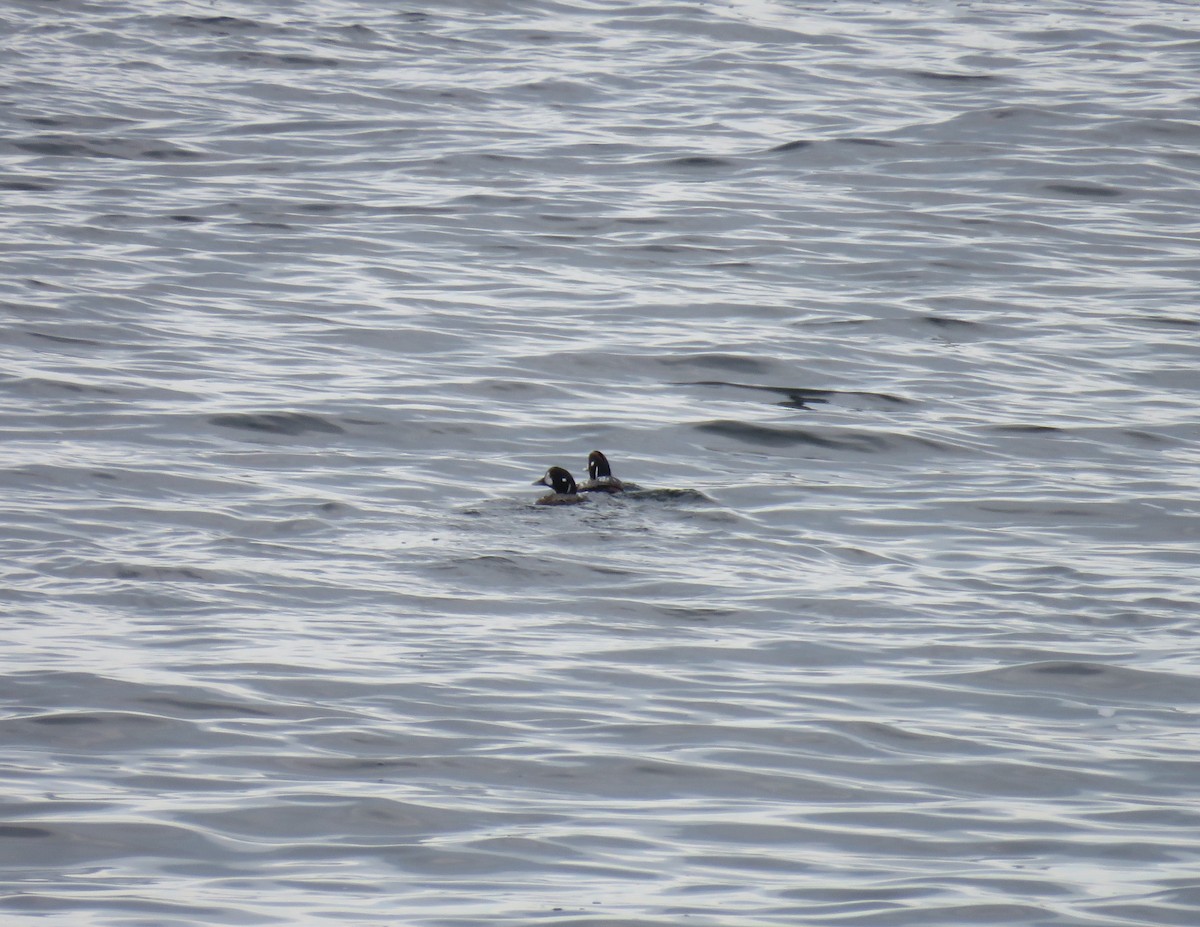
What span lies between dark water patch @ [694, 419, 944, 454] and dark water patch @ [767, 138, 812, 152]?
33.5 feet

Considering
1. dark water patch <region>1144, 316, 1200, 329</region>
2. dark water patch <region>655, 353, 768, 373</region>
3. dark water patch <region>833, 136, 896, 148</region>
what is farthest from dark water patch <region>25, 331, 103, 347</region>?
dark water patch <region>833, 136, 896, 148</region>

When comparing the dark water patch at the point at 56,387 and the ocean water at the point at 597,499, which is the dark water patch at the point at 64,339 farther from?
the dark water patch at the point at 56,387

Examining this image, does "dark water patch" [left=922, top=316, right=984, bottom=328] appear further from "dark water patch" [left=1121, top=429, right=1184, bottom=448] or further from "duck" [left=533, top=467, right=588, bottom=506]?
"duck" [left=533, top=467, right=588, bottom=506]

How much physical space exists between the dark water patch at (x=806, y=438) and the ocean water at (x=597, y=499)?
5cm

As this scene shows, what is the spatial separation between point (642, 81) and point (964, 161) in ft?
19.6

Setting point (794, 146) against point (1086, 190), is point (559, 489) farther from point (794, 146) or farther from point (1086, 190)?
point (794, 146)

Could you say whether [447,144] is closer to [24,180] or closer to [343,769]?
[24,180]

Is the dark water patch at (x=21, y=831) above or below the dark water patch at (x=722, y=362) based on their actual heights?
above

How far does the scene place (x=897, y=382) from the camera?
15.6 metres

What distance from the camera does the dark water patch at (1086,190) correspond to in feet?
72.5

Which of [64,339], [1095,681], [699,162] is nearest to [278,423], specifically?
[64,339]

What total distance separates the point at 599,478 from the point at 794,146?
12.3 m

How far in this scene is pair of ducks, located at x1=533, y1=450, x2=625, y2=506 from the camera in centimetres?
1185

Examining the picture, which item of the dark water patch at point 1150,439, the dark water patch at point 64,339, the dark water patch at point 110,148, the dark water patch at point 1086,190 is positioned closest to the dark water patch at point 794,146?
the dark water patch at point 1086,190
